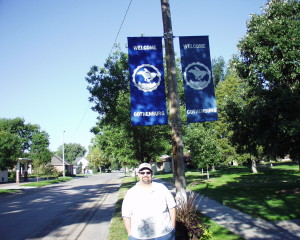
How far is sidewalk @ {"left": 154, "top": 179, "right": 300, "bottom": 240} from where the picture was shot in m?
5.94

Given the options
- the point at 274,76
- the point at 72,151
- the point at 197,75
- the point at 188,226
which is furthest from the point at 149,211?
Answer: the point at 72,151

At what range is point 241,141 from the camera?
1498 cm

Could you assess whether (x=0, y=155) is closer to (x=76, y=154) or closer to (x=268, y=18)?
(x=268, y=18)

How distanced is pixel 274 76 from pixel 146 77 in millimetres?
9130

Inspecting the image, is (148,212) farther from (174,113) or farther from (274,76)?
(274,76)

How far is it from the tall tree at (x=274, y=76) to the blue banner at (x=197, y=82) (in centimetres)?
669

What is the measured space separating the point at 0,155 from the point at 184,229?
85.8 ft

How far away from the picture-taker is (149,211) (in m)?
3.40

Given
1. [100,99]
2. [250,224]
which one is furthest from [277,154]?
[100,99]

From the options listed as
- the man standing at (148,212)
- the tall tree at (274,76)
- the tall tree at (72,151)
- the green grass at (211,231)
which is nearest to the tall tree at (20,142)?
the green grass at (211,231)

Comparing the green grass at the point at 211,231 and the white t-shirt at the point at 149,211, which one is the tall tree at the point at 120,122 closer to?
the green grass at the point at 211,231

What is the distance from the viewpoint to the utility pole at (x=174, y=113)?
579 centimetres

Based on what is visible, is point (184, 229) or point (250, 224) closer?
point (184, 229)

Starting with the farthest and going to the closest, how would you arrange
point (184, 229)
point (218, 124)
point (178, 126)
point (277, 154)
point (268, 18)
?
1. point (218, 124)
2. point (268, 18)
3. point (277, 154)
4. point (178, 126)
5. point (184, 229)
